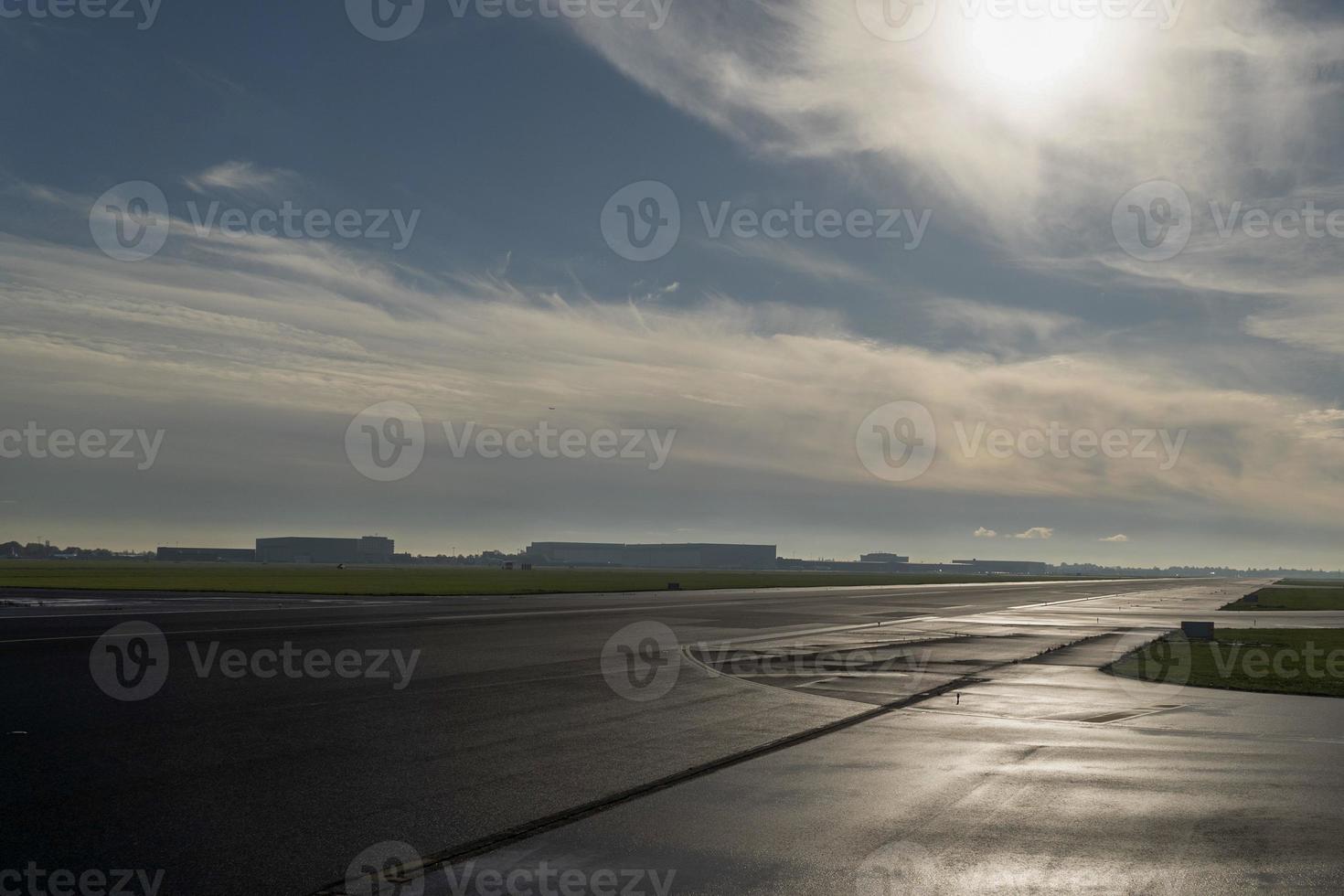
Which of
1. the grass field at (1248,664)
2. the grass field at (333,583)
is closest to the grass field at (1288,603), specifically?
the grass field at (1248,664)

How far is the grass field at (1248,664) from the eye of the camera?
2298cm

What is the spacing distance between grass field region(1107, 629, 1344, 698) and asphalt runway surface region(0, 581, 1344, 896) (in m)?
1.58

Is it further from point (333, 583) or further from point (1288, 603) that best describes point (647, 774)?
point (333, 583)

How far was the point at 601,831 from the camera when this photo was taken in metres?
9.67

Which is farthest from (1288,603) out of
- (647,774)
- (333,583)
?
(647,774)

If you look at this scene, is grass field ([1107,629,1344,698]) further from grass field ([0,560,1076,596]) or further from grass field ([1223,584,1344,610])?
grass field ([0,560,1076,596])

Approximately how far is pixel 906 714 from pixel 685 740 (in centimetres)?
483

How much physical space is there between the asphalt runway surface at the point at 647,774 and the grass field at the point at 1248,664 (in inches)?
62.2

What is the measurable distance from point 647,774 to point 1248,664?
73.4ft

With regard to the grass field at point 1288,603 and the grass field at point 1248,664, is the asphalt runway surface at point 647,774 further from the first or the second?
the grass field at point 1288,603

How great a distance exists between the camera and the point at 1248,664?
91.5 feet

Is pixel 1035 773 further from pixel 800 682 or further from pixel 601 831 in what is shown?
pixel 800 682

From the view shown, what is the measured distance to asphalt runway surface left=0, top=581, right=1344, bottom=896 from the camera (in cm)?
848

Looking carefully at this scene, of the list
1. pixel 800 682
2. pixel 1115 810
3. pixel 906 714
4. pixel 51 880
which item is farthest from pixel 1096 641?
pixel 51 880
